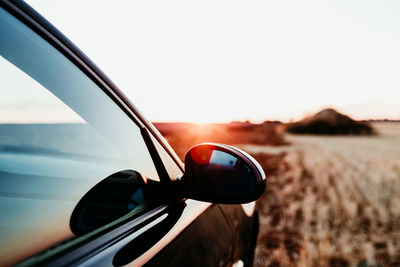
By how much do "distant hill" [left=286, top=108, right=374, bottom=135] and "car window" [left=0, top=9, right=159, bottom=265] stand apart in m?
85.8

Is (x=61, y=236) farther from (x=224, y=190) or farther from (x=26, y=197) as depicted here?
(x=224, y=190)

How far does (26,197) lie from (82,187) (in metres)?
0.20

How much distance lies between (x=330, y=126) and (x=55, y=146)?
301 feet

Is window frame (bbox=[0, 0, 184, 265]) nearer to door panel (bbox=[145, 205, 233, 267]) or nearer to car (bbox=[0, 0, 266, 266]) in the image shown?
car (bbox=[0, 0, 266, 266])

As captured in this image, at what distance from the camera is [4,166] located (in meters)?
1.32

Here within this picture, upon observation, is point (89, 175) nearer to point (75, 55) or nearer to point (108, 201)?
point (108, 201)

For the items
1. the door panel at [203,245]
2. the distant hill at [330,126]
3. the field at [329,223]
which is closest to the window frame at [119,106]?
the door panel at [203,245]

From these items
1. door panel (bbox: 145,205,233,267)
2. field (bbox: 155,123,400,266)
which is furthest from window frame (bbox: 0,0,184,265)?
field (bbox: 155,123,400,266)

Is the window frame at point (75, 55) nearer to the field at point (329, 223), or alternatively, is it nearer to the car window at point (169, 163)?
the car window at point (169, 163)

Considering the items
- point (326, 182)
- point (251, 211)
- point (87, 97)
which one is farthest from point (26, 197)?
point (326, 182)

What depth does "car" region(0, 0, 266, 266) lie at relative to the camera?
33.0 inches

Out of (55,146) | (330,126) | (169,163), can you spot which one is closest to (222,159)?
(169,163)

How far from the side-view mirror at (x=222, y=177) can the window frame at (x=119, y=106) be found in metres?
0.15

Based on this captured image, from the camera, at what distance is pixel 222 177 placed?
1221 mm
